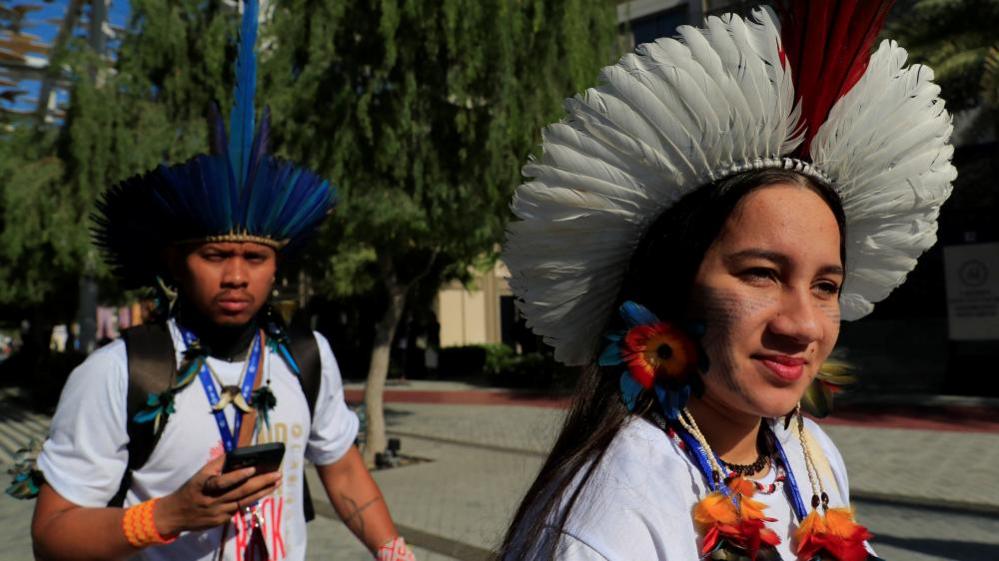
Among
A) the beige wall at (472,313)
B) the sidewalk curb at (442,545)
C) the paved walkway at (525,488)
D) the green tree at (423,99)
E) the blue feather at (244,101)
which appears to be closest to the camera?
the blue feather at (244,101)

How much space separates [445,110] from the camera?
9109mm

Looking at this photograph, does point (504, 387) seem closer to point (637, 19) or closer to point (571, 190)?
point (637, 19)

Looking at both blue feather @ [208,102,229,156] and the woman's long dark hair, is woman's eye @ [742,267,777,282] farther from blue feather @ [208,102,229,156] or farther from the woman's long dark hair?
blue feather @ [208,102,229,156]

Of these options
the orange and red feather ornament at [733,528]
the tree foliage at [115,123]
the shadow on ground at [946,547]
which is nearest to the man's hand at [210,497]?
the orange and red feather ornament at [733,528]

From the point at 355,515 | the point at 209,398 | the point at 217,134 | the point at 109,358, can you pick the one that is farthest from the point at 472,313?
the point at 109,358

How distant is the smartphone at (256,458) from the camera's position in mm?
1966

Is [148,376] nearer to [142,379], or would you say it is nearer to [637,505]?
[142,379]

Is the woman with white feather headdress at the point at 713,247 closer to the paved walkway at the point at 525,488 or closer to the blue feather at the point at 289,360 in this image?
the blue feather at the point at 289,360

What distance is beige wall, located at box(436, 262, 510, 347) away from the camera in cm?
3038

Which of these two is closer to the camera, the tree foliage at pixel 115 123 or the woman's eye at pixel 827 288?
the woman's eye at pixel 827 288

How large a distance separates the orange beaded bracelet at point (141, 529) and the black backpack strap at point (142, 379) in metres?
0.19

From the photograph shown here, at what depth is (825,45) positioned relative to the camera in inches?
56.8

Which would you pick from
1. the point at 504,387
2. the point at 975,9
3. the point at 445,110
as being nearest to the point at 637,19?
the point at 504,387

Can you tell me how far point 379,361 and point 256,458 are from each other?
26.4 feet
